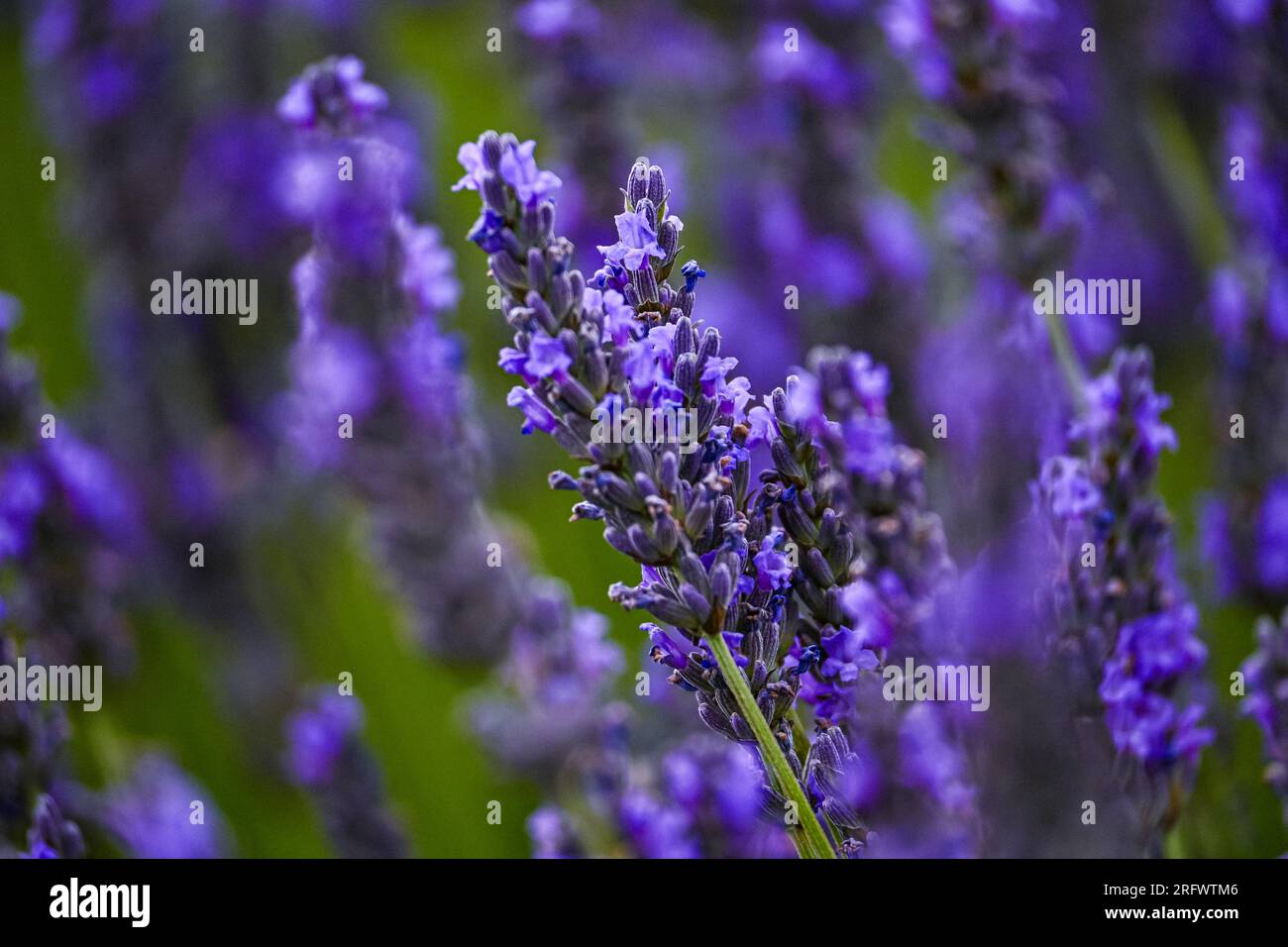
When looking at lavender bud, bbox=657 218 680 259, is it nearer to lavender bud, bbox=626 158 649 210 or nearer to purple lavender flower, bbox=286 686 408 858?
lavender bud, bbox=626 158 649 210

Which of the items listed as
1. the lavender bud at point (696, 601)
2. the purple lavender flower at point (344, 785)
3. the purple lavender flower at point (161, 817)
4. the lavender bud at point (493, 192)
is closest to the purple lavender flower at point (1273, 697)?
the lavender bud at point (696, 601)

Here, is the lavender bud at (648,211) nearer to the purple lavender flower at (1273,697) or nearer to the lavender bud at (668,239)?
the lavender bud at (668,239)

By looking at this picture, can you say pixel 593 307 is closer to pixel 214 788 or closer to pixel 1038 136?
pixel 1038 136

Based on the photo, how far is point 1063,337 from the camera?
4.91ft

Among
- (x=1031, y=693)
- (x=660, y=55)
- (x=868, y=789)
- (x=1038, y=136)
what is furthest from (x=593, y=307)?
(x=660, y=55)

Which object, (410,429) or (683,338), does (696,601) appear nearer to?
(683,338)

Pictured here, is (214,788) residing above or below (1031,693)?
below

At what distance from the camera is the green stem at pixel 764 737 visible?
93 cm

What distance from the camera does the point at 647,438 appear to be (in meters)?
0.98

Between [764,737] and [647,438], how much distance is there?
26 centimetres

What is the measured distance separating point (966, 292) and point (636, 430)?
1059 millimetres

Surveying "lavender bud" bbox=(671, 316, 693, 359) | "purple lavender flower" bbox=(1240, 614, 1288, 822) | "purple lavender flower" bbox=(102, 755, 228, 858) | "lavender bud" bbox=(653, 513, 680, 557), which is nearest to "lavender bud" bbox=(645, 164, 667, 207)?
"lavender bud" bbox=(671, 316, 693, 359)

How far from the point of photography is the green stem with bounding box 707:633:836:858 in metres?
0.93
